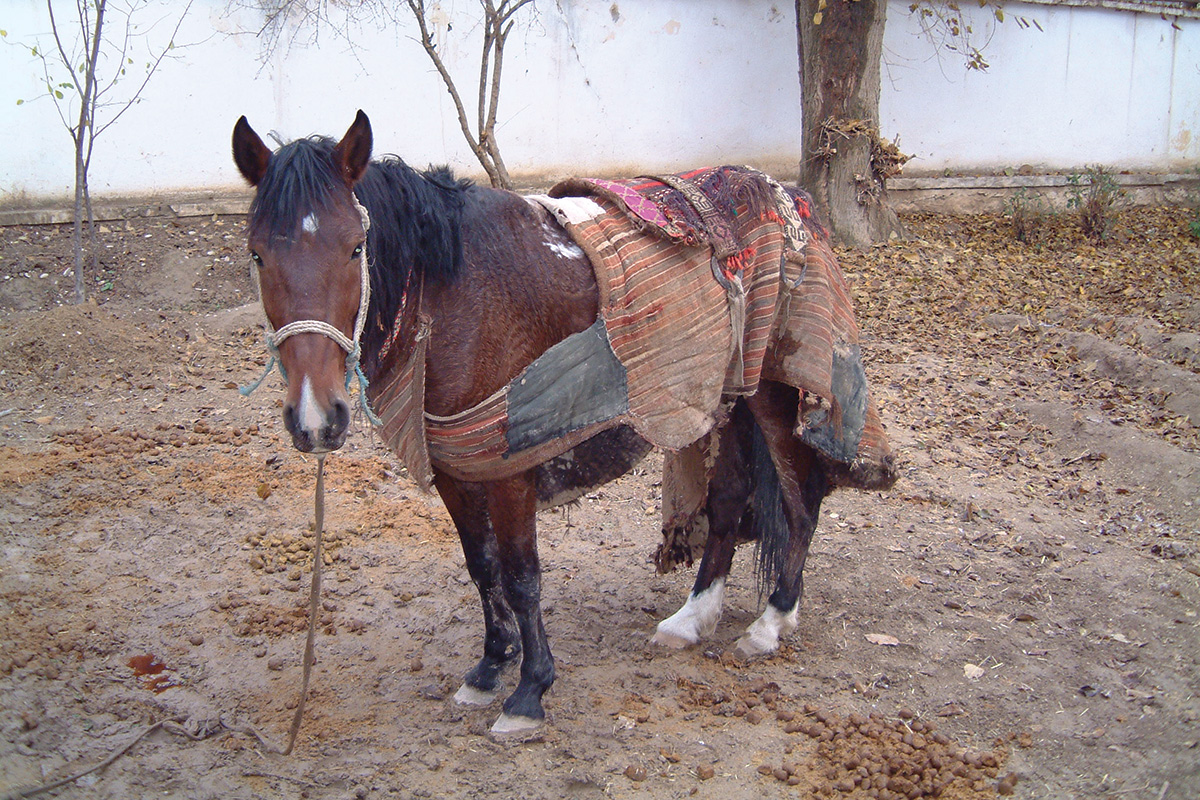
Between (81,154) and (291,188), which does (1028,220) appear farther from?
(291,188)

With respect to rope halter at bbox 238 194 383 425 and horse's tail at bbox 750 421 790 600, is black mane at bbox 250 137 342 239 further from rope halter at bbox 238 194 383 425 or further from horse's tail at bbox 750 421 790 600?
horse's tail at bbox 750 421 790 600

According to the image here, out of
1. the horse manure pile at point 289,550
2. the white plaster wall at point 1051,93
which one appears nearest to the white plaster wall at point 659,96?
the white plaster wall at point 1051,93

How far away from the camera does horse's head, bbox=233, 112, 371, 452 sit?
6.98 ft

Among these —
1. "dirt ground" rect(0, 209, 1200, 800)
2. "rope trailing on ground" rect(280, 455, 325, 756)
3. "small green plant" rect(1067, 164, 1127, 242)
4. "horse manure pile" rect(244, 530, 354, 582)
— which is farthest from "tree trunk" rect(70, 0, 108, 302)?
"small green plant" rect(1067, 164, 1127, 242)

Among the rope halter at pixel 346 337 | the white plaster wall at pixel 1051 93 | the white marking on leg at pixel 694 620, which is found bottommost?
the white marking on leg at pixel 694 620

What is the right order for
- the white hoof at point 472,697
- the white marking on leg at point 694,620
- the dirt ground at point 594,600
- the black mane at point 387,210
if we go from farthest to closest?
the white marking on leg at point 694,620 < the white hoof at point 472,697 < the dirt ground at point 594,600 < the black mane at point 387,210

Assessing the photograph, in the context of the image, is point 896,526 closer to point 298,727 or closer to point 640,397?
point 640,397

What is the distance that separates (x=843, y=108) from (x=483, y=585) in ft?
21.5

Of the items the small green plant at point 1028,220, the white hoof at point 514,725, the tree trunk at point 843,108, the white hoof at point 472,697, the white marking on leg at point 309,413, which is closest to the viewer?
the white marking on leg at point 309,413

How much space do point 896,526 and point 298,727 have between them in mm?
3040

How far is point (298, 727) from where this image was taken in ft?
9.04

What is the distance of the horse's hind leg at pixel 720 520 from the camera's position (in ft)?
11.7

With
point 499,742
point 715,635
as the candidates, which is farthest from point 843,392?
point 499,742

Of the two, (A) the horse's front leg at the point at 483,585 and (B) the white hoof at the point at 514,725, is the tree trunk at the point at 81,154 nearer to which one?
(A) the horse's front leg at the point at 483,585
